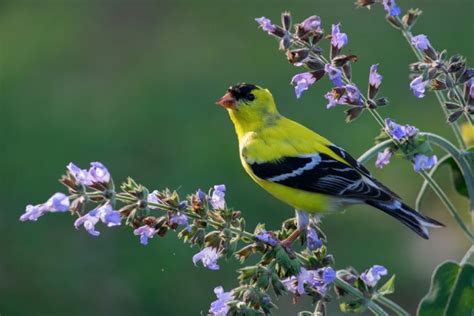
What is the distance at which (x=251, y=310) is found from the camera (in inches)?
84.7

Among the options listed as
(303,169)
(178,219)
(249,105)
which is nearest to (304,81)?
(178,219)

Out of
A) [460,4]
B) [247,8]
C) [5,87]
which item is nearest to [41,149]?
[5,87]

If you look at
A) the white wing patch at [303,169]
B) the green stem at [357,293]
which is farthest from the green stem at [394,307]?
the white wing patch at [303,169]

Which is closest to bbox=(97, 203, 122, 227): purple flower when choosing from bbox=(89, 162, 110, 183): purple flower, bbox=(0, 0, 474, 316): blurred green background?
bbox=(89, 162, 110, 183): purple flower

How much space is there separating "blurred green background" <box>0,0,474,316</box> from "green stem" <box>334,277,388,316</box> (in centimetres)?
310

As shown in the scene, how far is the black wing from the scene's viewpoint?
3254 mm

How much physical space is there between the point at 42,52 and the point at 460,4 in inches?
159

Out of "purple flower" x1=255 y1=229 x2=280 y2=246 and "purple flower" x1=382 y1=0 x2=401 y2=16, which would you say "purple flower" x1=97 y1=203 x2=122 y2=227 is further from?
"purple flower" x1=382 y1=0 x2=401 y2=16

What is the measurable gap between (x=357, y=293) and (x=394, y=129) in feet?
1.43

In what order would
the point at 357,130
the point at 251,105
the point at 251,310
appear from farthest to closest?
the point at 357,130 < the point at 251,105 < the point at 251,310

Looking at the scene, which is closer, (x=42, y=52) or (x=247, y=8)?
(x=42, y=52)

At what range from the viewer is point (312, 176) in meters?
3.35

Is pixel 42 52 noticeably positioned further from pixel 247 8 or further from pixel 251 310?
pixel 251 310

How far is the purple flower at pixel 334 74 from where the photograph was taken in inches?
98.3
